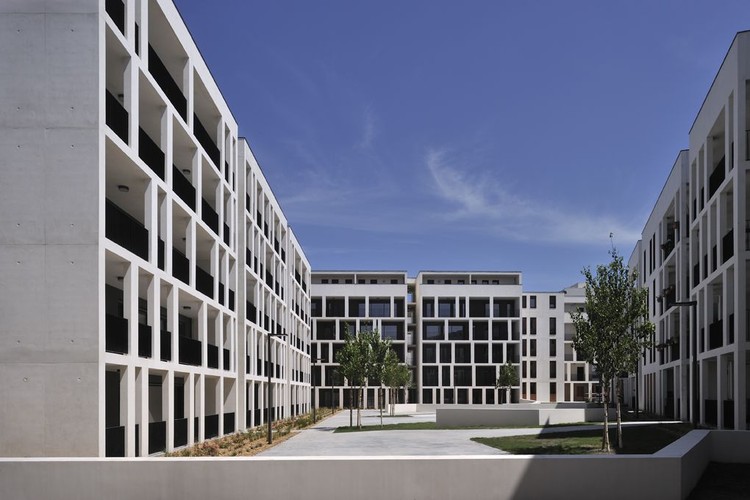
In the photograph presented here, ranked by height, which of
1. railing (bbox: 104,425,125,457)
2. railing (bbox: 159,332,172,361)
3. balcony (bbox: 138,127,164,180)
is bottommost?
railing (bbox: 104,425,125,457)

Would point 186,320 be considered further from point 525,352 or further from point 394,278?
point 525,352

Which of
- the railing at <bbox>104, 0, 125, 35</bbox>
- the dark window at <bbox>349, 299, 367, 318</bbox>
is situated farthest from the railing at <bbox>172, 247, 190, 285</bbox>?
the dark window at <bbox>349, 299, 367, 318</bbox>

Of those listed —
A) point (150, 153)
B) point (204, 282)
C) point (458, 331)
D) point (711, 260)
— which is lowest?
point (458, 331)

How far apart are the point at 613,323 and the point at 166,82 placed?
659 inches

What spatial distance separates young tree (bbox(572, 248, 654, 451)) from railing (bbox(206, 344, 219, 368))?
15.9m

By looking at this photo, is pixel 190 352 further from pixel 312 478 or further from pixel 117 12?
pixel 312 478

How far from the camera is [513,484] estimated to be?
13.4m

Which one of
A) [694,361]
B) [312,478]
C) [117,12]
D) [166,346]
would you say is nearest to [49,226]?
[117,12]

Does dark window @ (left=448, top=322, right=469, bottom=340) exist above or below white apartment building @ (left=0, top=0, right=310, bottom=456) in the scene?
below

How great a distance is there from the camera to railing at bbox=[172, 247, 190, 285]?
89.3 ft

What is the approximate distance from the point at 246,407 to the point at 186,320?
734cm

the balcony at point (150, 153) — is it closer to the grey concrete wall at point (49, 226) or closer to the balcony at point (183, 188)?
the balcony at point (183, 188)

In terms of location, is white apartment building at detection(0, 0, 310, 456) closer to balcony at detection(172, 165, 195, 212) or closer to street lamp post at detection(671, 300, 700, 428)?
balcony at detection(172, 165, 195, 212)

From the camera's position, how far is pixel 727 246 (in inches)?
1161
